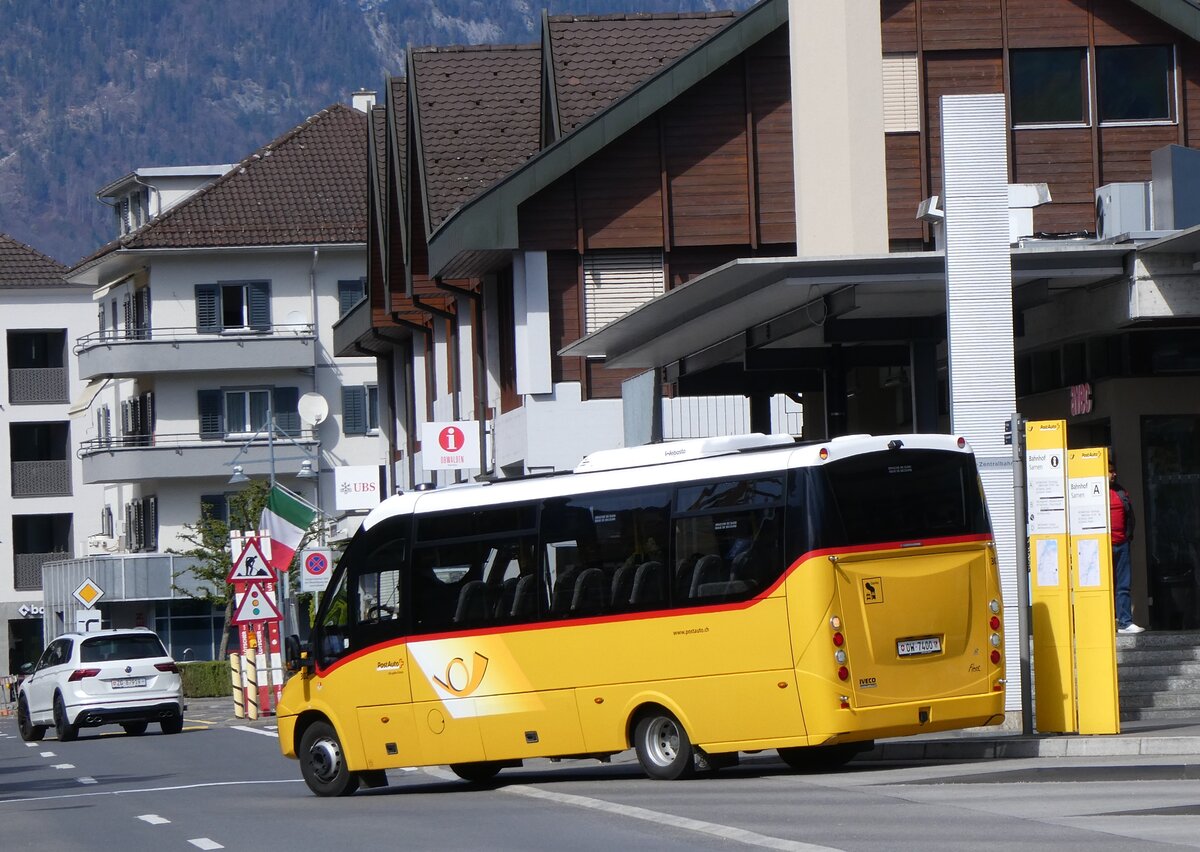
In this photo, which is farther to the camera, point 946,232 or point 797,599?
point 946,232

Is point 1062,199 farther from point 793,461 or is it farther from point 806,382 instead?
point 793,461

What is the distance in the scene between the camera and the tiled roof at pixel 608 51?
3819 cm

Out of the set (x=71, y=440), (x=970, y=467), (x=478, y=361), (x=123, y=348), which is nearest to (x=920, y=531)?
(x=970, y=467)

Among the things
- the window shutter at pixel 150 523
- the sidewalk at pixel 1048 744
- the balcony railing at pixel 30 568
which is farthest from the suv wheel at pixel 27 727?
the balcony railing at pixel 30 568

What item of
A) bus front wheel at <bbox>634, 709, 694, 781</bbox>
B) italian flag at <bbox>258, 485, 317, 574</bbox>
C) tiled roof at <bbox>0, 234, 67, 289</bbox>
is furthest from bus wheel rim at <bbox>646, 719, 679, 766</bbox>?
tiled roof at <bbox>0, 234, 67, 289</bbox>

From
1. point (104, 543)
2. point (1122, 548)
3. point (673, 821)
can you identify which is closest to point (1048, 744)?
point (673, 821)

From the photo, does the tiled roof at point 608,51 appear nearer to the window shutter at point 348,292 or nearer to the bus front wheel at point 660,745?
the bus front wheel at point 660,745

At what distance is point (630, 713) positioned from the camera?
17.9 metres

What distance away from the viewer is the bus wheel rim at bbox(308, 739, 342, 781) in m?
19.6

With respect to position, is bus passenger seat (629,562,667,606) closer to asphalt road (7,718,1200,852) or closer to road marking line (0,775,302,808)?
asphalt road (7,718,1200,852)

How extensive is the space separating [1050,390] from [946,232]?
27.2 ft

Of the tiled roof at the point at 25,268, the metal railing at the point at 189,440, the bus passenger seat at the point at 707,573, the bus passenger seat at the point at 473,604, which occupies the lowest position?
the bus passenger seat at the point at 473,604

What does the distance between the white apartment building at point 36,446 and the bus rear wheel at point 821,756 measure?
225ft

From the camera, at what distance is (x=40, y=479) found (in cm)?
8544
